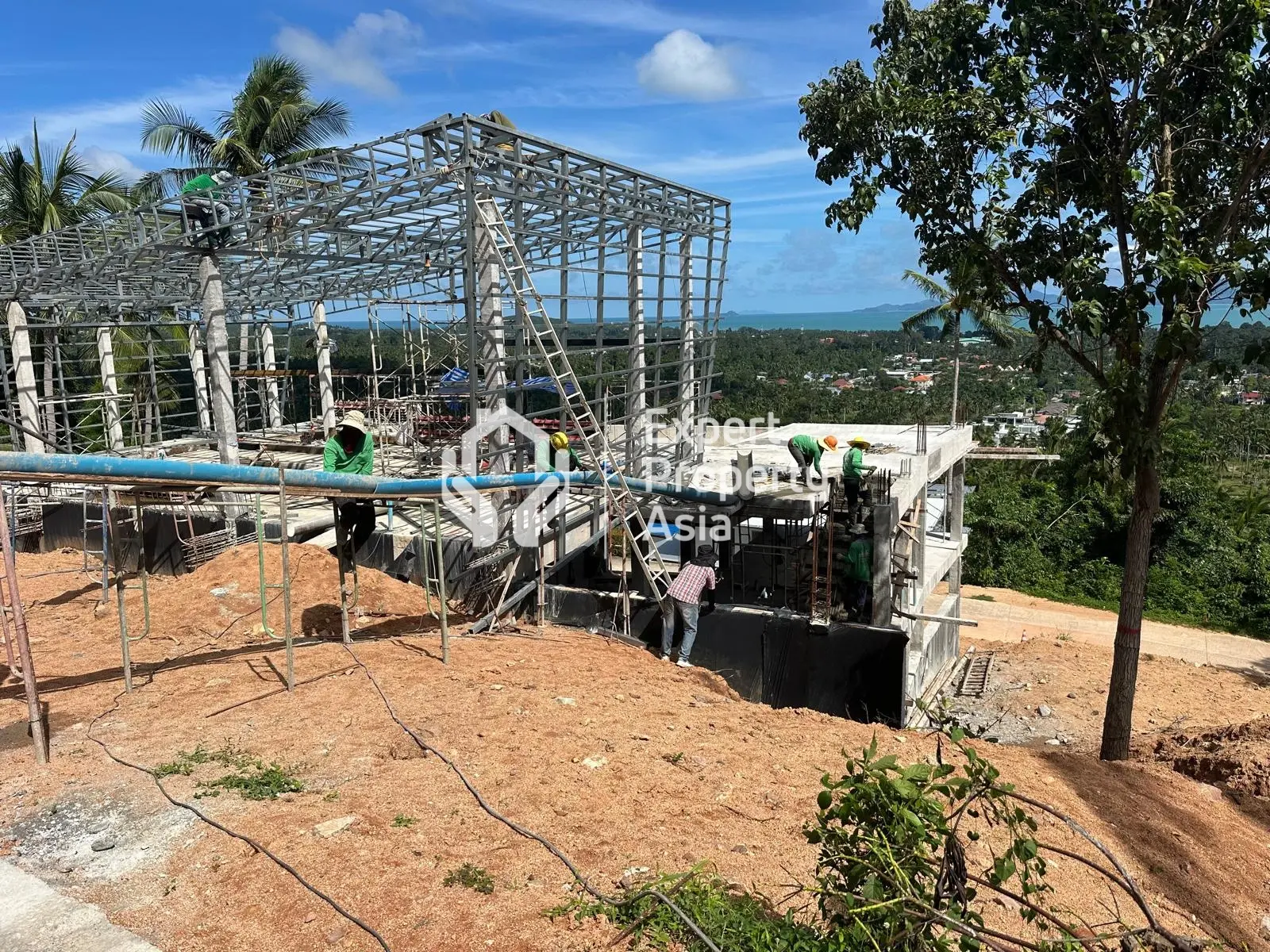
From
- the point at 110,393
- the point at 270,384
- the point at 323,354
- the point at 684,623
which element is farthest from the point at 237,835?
the point at 270,384

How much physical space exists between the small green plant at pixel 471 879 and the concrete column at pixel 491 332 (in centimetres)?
573

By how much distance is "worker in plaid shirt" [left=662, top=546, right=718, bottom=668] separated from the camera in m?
8.81

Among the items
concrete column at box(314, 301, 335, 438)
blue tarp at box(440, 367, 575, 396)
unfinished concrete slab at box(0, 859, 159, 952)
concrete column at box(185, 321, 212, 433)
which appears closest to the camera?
unfinished concrete slab at box(0, 859, 159, 952)

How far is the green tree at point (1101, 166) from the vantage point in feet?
20.9

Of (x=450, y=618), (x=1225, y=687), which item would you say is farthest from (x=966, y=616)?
(x=450, y=618)

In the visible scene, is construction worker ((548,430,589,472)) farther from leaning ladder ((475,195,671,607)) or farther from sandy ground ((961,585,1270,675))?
sandy ground ((961,585,1270,675))

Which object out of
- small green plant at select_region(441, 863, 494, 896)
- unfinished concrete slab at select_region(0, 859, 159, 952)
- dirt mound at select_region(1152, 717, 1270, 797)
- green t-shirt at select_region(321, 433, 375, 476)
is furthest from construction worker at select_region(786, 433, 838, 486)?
unfinished concrete slab at select_region(0, 859, 159, 952)

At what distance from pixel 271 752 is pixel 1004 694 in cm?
1298

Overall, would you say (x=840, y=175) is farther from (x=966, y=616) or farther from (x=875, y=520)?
(x=966, y=616)

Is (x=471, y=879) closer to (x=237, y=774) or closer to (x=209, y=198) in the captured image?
(x=237, y=774)

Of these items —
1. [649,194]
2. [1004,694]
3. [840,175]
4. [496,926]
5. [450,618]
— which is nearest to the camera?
[496,926]

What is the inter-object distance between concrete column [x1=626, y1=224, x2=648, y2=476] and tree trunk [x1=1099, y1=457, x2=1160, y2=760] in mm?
6716

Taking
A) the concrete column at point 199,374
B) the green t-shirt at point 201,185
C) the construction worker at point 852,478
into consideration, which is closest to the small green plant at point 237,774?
the construction worker at point 852,478

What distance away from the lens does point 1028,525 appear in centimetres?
2652
